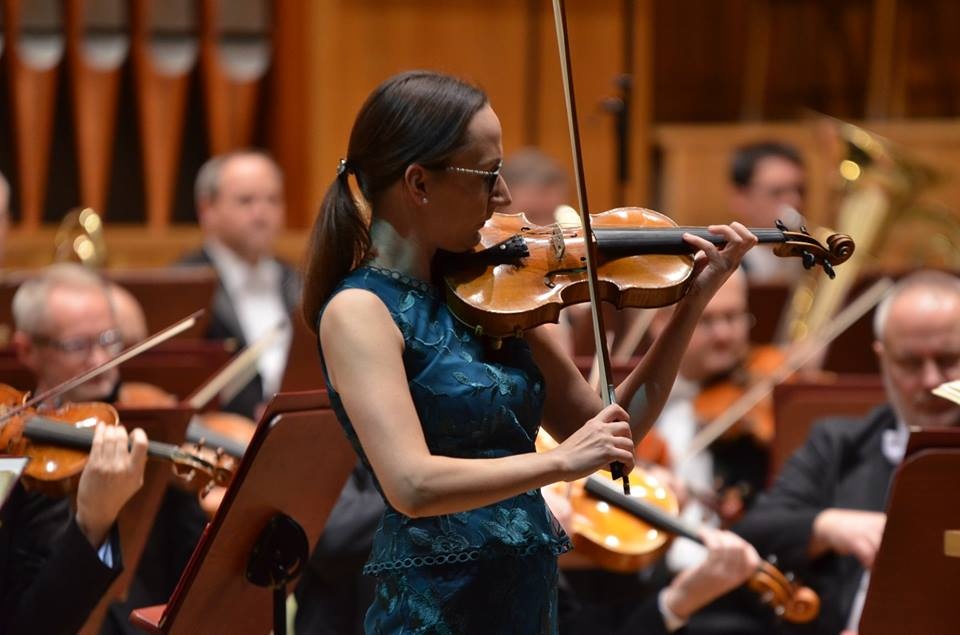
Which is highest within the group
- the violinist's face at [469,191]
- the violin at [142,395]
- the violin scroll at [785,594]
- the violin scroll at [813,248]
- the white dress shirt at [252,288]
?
the violinist's face at [469,191]

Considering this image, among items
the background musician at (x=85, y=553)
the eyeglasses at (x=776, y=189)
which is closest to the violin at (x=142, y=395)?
the background musician at (x=85, y=553)

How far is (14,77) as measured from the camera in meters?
5.91

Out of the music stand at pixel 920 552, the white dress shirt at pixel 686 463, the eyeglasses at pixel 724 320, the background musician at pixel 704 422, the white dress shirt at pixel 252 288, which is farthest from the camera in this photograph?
the white dress shirt at pixel 252 288

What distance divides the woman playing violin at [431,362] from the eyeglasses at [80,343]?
1.22m

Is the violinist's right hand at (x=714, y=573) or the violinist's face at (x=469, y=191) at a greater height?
the violinist's face at (x=469, y=191)

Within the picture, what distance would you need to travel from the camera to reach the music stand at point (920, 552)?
2.22 meters

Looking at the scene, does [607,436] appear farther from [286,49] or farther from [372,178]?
[286,49]

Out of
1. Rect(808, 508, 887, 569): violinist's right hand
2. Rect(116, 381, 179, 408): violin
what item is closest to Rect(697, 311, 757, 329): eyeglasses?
Rect(808, 508, 887, 569): violinist's right hand

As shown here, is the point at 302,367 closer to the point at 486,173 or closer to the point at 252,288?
the point at 486,173

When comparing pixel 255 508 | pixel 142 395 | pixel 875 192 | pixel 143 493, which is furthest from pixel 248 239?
pixel 255 508

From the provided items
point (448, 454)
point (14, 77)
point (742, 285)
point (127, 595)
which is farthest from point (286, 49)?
point (448, 454)

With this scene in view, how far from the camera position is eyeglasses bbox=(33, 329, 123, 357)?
114 inches

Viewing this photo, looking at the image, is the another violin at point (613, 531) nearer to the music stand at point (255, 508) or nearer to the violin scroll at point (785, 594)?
the violin scroll at point (785, 594)

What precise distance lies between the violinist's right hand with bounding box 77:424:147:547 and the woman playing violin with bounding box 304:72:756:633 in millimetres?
635
